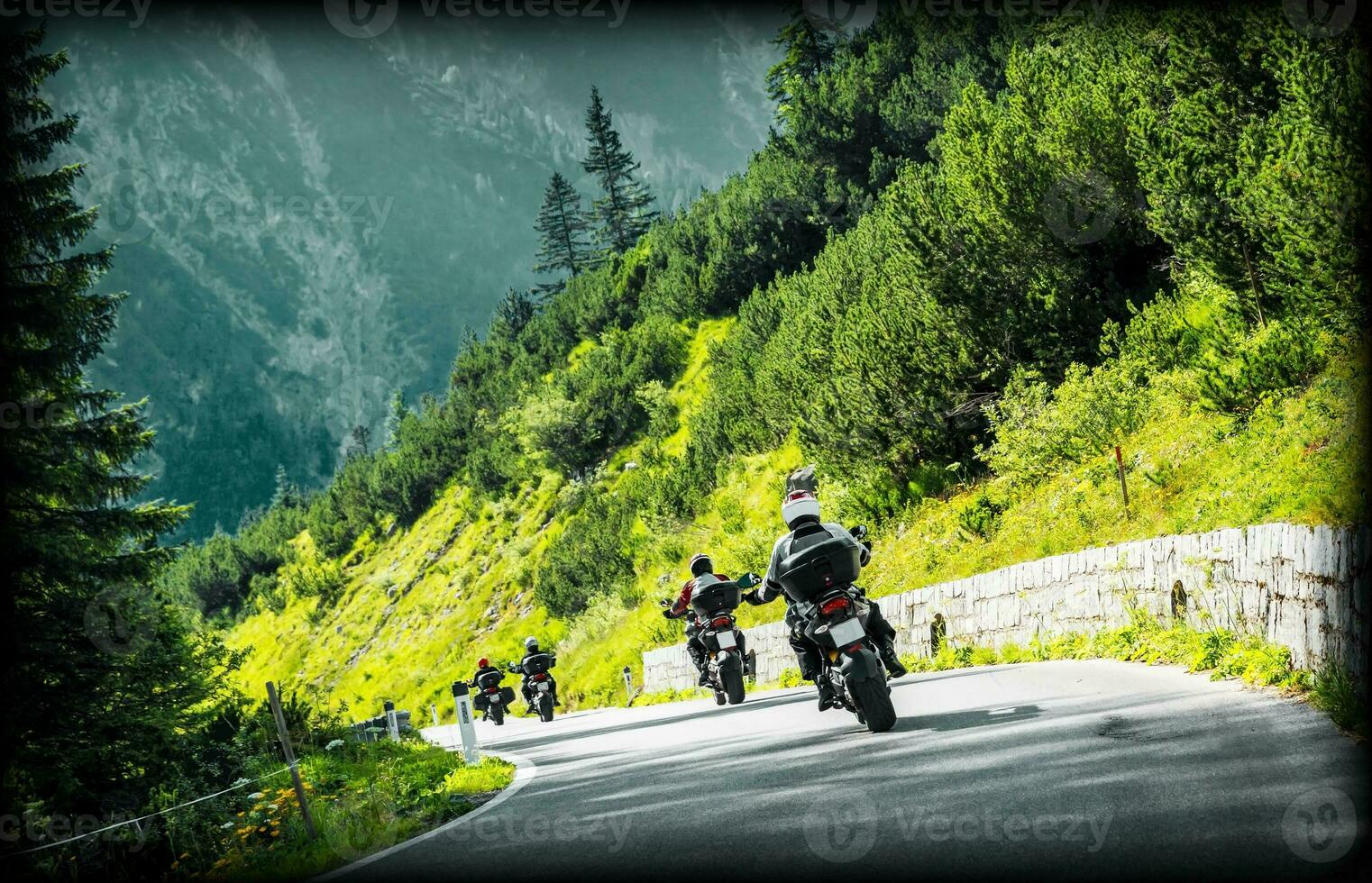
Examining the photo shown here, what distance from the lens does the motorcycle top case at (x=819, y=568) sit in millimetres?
8617

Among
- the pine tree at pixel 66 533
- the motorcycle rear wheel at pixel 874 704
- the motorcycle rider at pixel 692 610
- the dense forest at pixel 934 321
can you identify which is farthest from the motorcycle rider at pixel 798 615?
the pine tree at pixel 66 533

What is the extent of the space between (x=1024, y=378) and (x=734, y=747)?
45.5 ft

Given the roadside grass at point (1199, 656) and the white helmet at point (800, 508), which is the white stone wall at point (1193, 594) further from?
the white helmet at point (800, 508)

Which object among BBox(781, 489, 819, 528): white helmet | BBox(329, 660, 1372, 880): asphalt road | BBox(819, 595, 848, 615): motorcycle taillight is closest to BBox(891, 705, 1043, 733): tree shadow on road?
BBox(329, 660, 1372, 880): asphalt road

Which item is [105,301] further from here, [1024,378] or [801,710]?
[1024,378]

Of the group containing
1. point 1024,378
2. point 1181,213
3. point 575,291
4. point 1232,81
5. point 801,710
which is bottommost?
point 801,710

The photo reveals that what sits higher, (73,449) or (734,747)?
(73,449)

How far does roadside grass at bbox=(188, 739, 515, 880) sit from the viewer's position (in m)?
7.54

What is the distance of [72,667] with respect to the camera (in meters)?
13.1

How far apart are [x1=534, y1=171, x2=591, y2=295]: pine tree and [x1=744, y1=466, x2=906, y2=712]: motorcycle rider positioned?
92.7m

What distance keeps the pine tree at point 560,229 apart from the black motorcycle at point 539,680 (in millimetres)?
79334

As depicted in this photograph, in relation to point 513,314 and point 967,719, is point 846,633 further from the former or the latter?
point 513,314

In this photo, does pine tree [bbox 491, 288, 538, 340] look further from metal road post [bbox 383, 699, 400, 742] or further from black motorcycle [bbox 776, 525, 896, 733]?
black motorcycle [bbox 776, 525, 896, 733]

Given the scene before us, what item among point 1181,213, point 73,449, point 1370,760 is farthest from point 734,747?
point 1181,213
